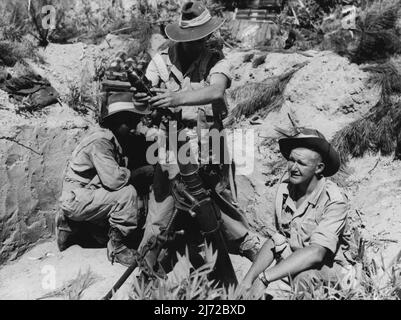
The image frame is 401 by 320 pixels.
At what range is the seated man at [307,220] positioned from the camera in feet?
12.0

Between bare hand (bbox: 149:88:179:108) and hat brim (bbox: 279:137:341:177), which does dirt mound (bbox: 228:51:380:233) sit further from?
bare hand (bbox: 149:88:179:108)

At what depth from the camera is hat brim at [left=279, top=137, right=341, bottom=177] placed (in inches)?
151

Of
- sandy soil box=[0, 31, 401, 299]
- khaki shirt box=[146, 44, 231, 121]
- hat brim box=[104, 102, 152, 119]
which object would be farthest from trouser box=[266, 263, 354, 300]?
hat brim box=[104, 102, 152, 119]

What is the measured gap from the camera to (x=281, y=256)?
12.8 feet

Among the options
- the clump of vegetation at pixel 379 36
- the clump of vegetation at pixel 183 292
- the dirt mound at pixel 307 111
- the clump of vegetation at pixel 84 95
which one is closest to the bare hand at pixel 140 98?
the clump of vegetation at pixel 183 292

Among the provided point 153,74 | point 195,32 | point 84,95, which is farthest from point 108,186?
point 84,95

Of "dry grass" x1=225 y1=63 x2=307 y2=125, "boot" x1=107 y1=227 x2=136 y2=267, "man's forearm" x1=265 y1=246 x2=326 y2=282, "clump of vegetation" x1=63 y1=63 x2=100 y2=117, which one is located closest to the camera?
"man's forearm" x1=265 y1=246 x2=326 y2=282

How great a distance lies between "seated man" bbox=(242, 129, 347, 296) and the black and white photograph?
1 cm

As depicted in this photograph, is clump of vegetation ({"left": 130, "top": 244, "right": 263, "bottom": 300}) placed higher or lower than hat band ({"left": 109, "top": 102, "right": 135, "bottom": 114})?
lower

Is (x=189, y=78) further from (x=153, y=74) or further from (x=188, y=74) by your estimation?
(x=153, y=74)

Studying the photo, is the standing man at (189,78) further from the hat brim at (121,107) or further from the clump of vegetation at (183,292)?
the clump of vegetation at (183,292)

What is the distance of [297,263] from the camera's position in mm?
3627

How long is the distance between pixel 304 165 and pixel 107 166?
5.75 feet
